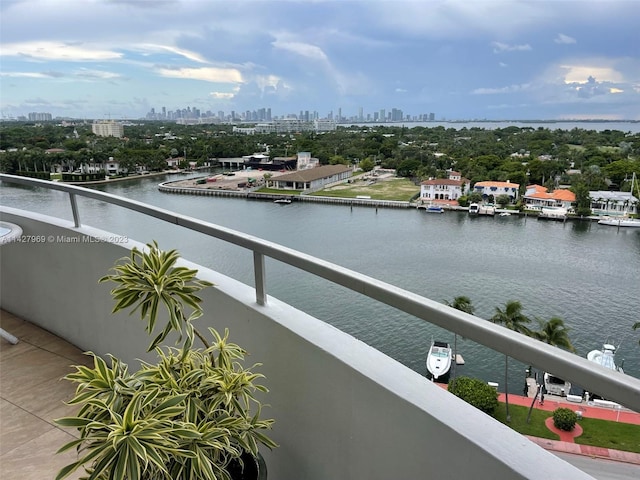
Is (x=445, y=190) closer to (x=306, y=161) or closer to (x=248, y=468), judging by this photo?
(x=306, y=161)

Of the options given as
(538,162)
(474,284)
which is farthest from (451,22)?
(538,162)

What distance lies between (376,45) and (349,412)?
1260 cm

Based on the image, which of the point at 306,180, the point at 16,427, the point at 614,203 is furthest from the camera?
the point at 306,180

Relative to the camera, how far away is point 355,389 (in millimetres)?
931

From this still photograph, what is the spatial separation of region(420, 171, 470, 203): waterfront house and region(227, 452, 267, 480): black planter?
27457 mm

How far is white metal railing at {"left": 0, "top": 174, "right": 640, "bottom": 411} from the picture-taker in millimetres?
502

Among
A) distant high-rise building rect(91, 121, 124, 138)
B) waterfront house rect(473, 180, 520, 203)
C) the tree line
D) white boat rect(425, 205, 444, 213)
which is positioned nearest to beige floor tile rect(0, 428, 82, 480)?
the tree line

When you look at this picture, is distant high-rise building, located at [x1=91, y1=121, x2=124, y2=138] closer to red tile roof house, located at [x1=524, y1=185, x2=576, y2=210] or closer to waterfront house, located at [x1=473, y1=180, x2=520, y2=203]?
waterfront house, located at [x1=473, y1=180, x2=520, y2=203]

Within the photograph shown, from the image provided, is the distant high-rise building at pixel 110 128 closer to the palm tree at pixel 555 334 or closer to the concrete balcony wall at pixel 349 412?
the palm tree at pixel 555 334

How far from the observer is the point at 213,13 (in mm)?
4711

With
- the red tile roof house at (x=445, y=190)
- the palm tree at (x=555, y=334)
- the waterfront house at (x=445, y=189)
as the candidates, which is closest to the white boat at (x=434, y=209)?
the red tile roof house at (x=445, y=190)

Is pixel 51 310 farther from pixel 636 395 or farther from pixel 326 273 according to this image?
pixel 636 395

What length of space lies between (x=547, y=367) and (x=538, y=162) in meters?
29.3

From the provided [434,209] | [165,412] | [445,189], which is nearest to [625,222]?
[434,209]
